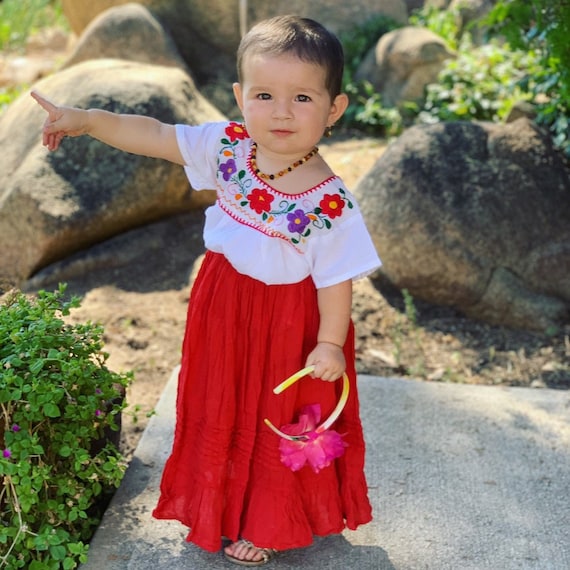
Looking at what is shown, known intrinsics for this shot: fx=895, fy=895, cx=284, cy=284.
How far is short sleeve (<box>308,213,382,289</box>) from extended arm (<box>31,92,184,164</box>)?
510 millimetres

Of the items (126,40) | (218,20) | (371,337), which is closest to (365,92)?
(218,20)

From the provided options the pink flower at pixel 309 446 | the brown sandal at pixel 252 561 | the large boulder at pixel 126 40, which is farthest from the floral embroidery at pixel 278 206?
the large boulder at pixel 126 40

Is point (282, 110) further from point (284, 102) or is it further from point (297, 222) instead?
point (297, 222)

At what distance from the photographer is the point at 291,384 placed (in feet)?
7.75

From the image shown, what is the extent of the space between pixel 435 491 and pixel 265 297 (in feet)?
3.16

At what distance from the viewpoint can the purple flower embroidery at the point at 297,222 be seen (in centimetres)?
225

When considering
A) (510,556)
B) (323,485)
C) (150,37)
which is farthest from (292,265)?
(150,37)

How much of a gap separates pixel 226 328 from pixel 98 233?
7.87 ft

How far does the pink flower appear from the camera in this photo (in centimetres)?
237

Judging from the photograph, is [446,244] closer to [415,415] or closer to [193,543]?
[415,415]

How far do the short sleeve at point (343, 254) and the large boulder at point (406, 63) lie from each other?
176 inches

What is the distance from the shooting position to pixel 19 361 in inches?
91.4

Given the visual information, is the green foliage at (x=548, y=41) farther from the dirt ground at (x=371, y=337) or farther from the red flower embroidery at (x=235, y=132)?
the red flower embroidery at (x=235, y=132)

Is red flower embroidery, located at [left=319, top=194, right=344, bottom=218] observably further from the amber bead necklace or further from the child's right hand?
the child's right hand
